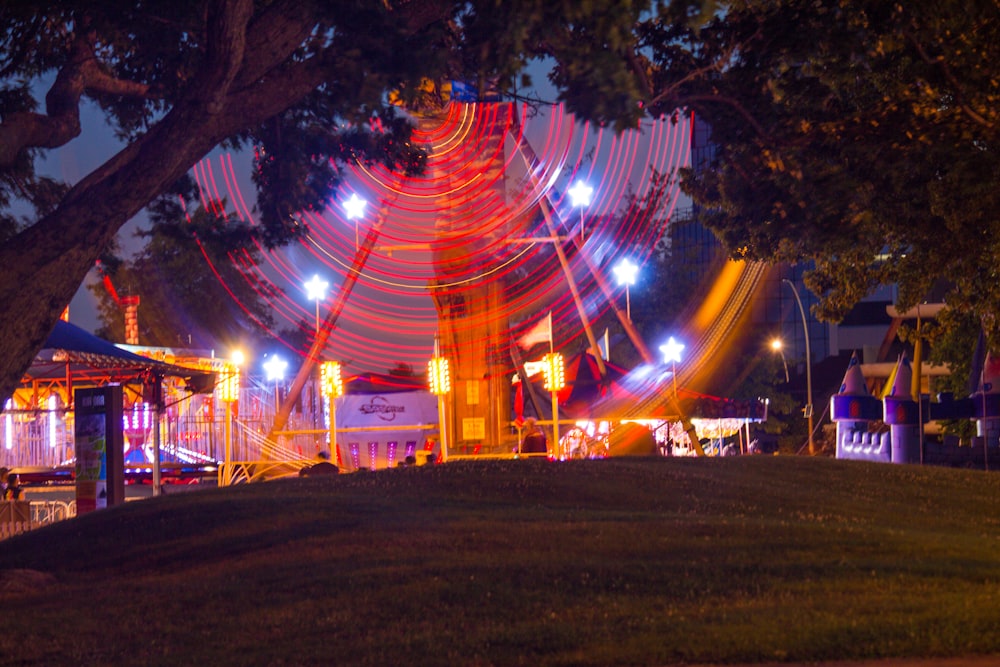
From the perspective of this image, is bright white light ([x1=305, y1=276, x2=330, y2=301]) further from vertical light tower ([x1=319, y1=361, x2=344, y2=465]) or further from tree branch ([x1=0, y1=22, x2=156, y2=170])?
tree branch ([x1=0, y1=22, x2=156, y2=170])

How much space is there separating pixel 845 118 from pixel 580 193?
85.4 ft

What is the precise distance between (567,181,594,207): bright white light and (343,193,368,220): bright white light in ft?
28.5

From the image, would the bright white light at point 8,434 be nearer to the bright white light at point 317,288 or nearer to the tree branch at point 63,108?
the bright white light at point 317,288

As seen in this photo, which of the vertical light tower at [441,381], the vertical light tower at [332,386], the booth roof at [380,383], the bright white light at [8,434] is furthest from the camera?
the booth roof at [380,383]

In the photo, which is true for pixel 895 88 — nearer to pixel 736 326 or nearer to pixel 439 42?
pixel 439 42

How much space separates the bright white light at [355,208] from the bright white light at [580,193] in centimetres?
869

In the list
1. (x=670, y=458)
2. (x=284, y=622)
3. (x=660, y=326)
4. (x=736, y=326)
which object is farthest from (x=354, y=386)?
(x=284, y=622)

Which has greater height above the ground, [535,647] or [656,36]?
[656,36]

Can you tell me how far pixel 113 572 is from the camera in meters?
13.4

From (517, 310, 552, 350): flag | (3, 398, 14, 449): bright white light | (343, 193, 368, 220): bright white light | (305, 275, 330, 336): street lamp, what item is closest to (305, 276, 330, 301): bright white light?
(305, 275, 330, 336): street lamp

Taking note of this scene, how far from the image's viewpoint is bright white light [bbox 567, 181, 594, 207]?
40.7 meters

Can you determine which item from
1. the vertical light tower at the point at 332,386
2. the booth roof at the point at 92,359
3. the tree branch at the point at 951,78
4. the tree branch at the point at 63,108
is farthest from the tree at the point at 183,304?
the tree branch at the point at 951,78

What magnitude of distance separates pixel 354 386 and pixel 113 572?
1731 inches

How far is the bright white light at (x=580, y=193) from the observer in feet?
133
